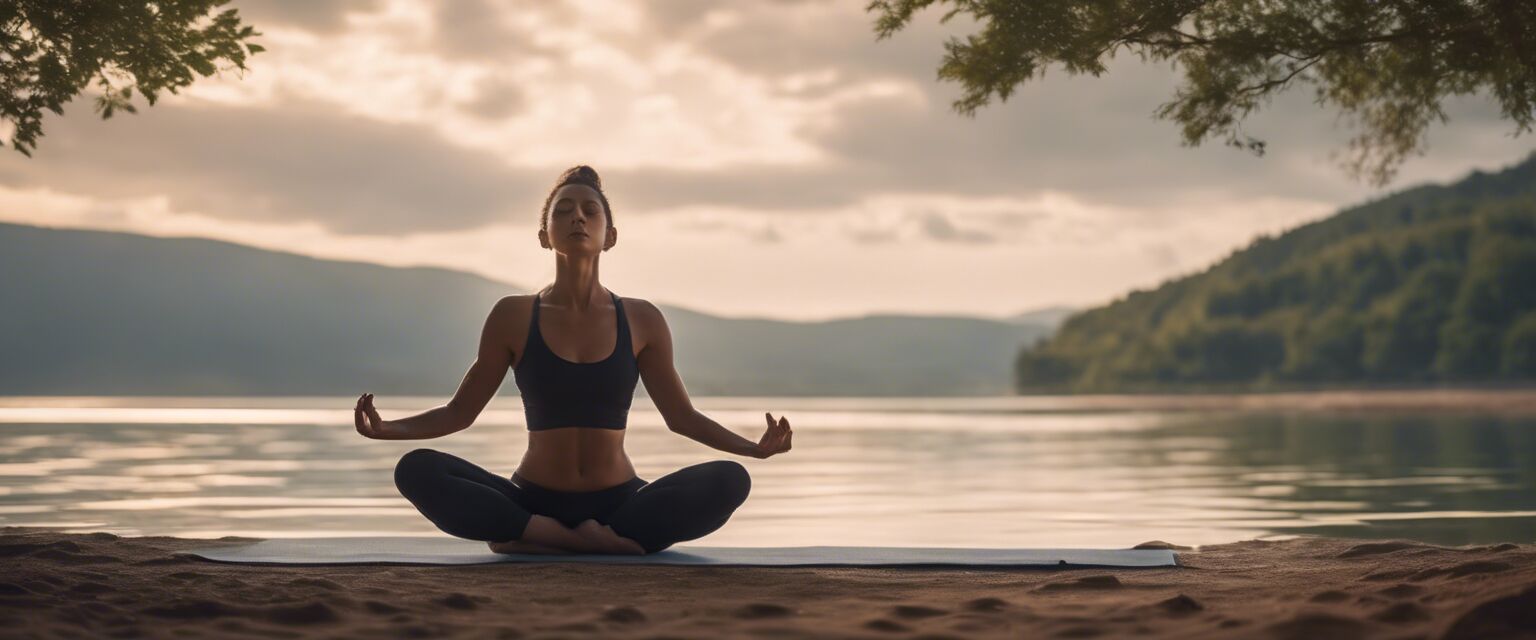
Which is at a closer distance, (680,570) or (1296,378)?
(680,570)

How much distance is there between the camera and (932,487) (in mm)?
14297

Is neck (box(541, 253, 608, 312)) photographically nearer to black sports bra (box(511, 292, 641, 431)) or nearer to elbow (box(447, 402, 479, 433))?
black sports bra (box(511, 292, 641, 431))

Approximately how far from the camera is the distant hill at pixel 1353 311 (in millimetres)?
108250

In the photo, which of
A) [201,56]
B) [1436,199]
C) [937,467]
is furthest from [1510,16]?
[1436,199]

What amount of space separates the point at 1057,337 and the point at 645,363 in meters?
151

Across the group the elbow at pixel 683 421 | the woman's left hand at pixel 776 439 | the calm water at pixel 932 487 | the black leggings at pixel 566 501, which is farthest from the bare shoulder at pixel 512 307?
the calm water at pixel 932 487

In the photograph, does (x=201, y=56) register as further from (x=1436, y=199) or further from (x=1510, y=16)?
(x=1436, y=199)

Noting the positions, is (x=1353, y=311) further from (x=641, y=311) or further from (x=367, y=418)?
(x=367, y=418)

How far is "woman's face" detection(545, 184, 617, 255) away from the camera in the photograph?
6.29m

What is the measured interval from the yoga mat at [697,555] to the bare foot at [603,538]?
0.04 m

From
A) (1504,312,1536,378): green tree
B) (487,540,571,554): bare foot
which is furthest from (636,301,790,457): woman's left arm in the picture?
(1504,312,1536,378): green tree

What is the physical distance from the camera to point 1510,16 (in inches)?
271

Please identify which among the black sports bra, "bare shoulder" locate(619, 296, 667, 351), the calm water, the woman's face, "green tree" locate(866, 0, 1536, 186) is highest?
"green tree" locate(866, 0, 1536, 186)

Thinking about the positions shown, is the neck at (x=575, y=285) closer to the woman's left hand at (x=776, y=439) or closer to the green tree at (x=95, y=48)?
the woman's left hand at (x=776, y=439)
